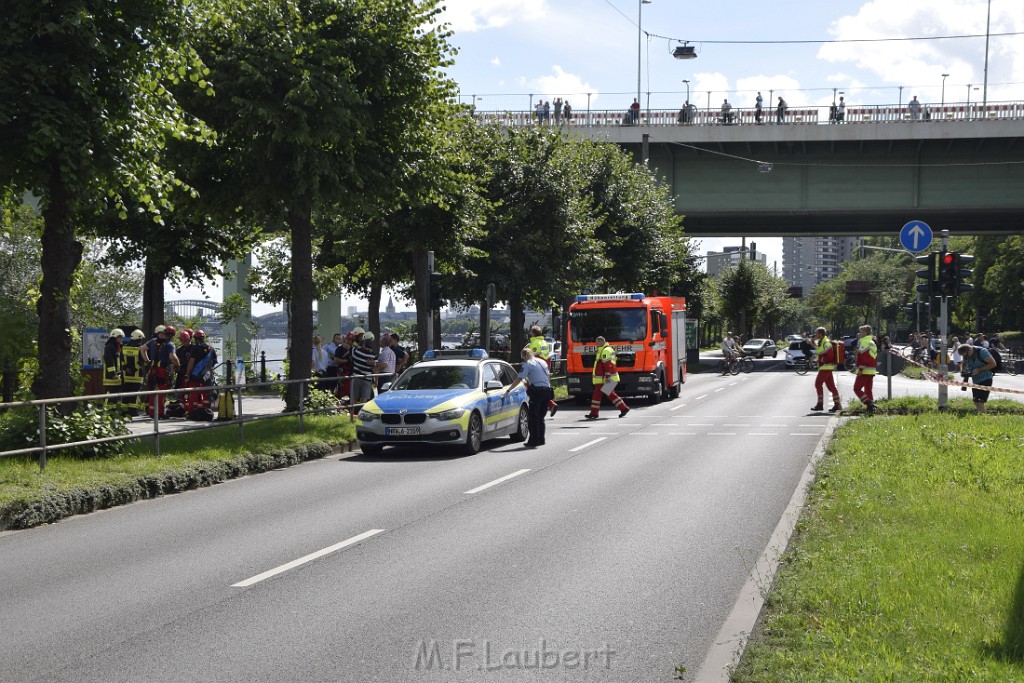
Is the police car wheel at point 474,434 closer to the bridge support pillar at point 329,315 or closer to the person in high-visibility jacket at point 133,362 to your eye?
the person in high-visibility jacket at point 133,362

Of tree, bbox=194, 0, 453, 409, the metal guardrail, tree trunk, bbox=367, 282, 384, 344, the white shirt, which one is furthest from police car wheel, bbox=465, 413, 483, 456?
tree trunk, bbox=367, 282, 384, 344

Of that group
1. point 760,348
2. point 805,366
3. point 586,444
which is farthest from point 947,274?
point 760,348

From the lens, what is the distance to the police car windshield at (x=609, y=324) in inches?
1141

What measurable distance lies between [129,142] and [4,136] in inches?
52.5

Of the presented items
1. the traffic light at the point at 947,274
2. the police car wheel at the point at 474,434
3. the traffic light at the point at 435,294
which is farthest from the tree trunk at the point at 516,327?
the police car wheel at the point at 474,434

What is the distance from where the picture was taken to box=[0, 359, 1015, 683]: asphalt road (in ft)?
18.9

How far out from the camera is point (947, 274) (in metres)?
21.9

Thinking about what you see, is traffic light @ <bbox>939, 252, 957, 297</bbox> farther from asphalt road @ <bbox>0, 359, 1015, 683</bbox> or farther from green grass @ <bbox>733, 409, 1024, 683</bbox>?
green grass @ <bbox>733, 409, 1024, 683</bbox>

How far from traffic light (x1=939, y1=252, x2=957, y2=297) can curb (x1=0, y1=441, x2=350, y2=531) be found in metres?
13.0

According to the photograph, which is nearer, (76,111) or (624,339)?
(76,111)

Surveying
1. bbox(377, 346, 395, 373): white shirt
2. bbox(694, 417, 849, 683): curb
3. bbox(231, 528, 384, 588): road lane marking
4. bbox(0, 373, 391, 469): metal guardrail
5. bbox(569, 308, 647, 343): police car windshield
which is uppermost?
bbox(569, 308, 647, 343): police car windshield

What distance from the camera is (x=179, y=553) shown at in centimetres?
879

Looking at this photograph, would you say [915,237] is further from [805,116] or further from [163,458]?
[805,116]

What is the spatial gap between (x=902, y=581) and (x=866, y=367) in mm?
→ 17120
